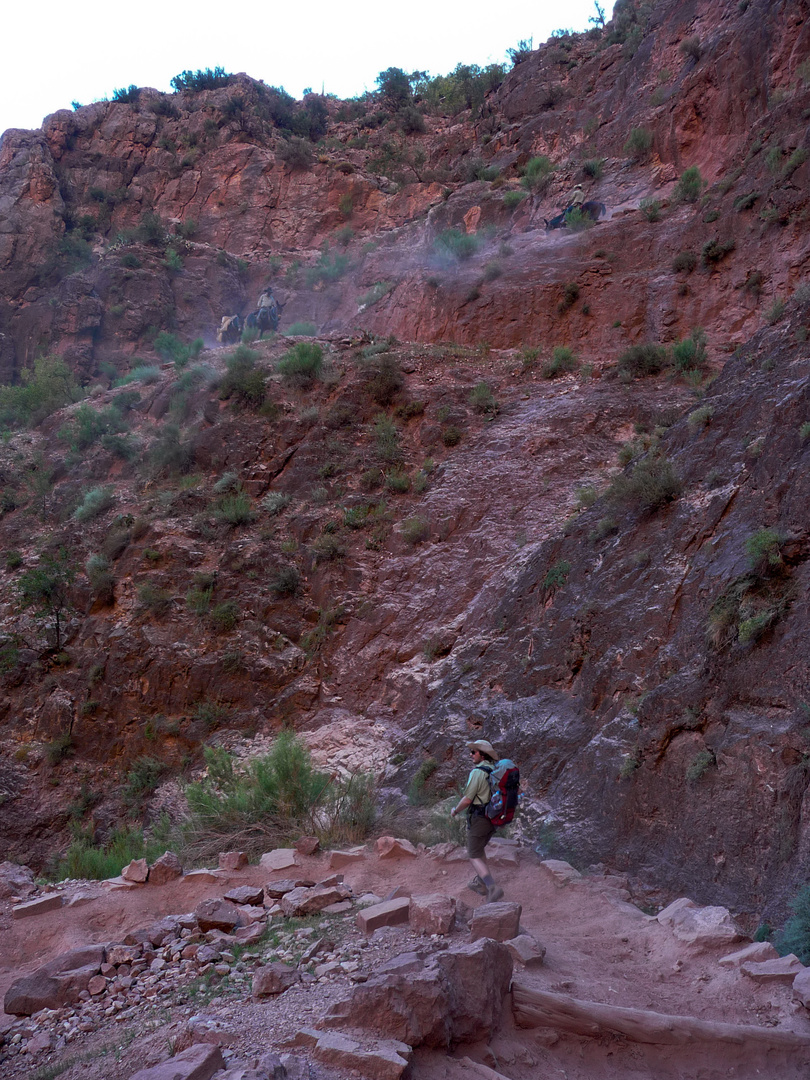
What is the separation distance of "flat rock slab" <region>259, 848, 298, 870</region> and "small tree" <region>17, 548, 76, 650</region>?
9.72 m

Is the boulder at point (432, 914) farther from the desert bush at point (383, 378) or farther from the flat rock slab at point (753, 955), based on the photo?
the desert bush at point (383, 378)

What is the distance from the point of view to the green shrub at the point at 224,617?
1389 cm

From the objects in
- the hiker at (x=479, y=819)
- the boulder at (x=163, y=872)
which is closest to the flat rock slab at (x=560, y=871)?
the hiker at (x=479, y=819)

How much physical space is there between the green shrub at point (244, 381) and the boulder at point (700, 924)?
1521cm

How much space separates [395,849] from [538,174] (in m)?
22.8

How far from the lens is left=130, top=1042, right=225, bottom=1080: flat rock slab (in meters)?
2.84

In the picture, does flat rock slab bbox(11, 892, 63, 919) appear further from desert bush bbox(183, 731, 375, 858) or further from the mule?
the mule

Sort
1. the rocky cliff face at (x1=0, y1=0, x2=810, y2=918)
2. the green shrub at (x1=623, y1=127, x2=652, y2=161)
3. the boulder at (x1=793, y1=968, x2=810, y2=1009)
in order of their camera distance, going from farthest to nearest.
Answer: the green shrub at (x1=623, y1=127, x2=652, y2=161) → the rocky cliff face at (x1=0, y1=0, x2=810, y2=918) → the boulder at (x1=793, y1=968, x2=810, y2=1009)

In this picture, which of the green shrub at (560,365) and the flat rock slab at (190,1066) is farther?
the green shrub at (560,365)

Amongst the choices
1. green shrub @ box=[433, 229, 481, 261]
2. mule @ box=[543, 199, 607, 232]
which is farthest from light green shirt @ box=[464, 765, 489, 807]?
green shrub @ box=[433, 229, 481, 261]

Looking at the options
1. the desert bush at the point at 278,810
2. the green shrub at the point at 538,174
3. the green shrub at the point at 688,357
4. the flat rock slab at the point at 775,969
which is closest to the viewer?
the flat rock slab at the point at 775,969

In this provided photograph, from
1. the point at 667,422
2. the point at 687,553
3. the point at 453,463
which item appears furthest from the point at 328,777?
the point at 667,422

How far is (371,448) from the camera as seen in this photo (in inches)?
634

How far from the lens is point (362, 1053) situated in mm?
3039
